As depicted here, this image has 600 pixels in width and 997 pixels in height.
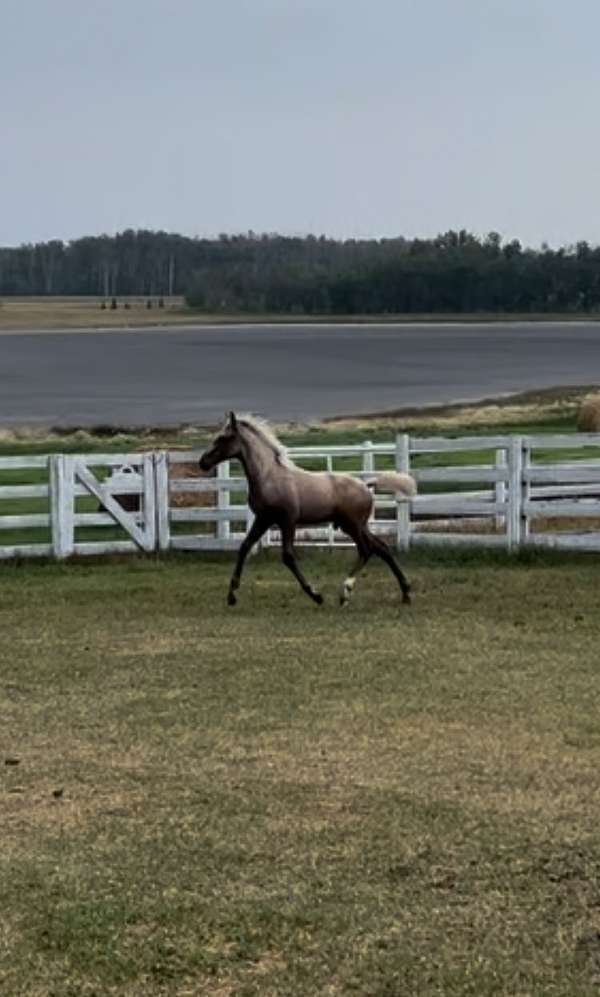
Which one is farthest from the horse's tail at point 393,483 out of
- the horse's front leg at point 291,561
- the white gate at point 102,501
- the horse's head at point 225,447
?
the white gate at point 102,501

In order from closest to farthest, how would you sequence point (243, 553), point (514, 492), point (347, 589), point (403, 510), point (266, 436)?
point (347, 589) → point (243, 553) → point (266, 436) → point (514, 492) → point (403, 510)

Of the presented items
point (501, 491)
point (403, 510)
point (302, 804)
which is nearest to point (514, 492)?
point (501, 491)

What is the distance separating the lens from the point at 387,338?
166250 millimetres

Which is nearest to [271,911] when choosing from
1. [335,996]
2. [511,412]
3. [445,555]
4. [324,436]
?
[335,996]

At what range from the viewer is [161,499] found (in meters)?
16.4

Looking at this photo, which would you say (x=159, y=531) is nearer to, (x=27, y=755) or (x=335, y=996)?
(x=27, y=755)

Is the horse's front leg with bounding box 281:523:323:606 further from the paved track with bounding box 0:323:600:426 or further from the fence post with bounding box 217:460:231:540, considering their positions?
the paved track with bounding box 0:323:600:426

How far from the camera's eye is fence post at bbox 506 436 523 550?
50.8 feet

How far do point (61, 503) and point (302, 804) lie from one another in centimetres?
953

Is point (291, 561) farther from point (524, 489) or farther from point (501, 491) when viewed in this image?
point (501, 491)

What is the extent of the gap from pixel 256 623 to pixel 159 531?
15.4 ft

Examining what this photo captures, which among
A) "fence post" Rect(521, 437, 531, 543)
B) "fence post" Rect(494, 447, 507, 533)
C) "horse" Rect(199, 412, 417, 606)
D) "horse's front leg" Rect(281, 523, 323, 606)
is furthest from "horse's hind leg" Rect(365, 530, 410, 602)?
"fence post" Rect(494, 447, 507, 533)

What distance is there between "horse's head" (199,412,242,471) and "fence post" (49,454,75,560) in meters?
2.84

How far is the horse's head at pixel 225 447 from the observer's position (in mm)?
13312
